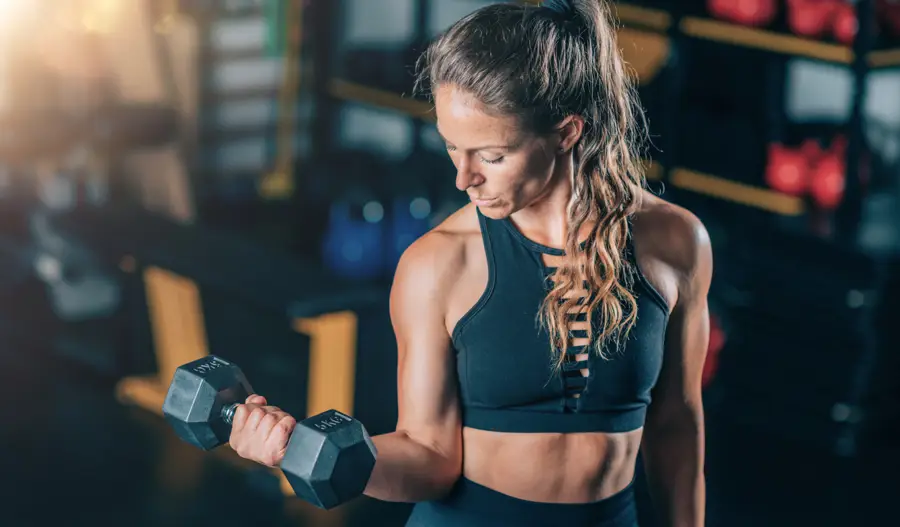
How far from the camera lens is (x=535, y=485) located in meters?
1.56

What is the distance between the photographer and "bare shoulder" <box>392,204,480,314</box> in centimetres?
150

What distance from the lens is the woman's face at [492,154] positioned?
1413mm

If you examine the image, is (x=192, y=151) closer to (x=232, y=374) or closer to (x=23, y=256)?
(x=23, y=256)

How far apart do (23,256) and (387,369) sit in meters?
2.13

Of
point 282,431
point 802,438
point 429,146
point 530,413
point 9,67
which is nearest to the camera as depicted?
point 282,431

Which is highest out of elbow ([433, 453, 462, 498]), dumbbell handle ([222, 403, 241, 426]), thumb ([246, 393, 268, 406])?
thumb ([246, 393, 268, 406])

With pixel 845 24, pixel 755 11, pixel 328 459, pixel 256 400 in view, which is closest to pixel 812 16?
pixel 845 24

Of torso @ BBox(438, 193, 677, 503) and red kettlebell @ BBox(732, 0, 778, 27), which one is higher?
red kettlebell @ BBox(732, 0, 778, 27)

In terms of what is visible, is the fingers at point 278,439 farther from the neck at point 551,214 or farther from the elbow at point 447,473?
the neck at point 551,214

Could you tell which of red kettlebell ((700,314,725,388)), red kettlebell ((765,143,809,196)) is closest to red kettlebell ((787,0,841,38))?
red kettlebell ((765,143,809,196))

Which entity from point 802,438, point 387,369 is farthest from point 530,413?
point 802,438

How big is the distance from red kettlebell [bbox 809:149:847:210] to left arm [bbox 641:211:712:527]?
292 cm

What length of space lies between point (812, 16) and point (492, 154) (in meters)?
3.23

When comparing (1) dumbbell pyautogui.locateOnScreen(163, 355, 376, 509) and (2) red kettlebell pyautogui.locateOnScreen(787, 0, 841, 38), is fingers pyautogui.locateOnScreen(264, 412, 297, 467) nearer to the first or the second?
(1) dumbbell pyautogui.locateOnScreen(163, 355, 376, 509)
